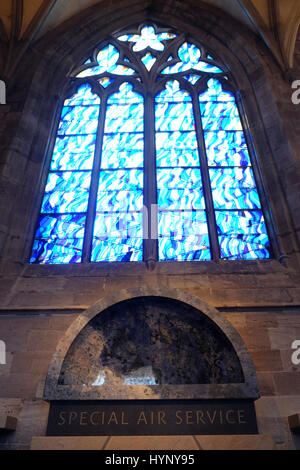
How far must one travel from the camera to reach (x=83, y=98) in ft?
24.1

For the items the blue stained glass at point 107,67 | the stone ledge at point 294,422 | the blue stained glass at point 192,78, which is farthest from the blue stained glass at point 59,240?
the blue stained glass at point 192,78

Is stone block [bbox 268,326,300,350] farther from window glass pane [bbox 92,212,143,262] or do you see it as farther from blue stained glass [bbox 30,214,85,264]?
blue stained glass [bbox 30,214,85,264]

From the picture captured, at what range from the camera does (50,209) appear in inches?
229

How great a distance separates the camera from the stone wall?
4055 mm

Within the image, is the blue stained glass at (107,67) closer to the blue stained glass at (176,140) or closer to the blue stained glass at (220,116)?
the blue stained glass at (220,116)

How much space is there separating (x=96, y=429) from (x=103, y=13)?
311 inches

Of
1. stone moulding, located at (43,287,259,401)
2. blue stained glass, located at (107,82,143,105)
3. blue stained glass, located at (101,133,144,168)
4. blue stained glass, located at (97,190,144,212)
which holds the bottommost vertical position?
stone moulding, located at (43,287,259,401)

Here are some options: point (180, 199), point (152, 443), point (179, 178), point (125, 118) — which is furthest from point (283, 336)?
point (125, 118)

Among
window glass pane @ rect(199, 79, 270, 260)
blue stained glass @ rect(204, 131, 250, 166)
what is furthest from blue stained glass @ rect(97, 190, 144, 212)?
blue stained glass @ rect(204, 131, 250, 166)

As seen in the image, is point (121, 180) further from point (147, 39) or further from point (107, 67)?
point (147, 39)

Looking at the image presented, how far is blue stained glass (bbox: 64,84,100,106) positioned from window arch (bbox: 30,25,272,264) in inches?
0.8

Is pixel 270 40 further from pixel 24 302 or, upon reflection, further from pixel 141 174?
pixel 24 302

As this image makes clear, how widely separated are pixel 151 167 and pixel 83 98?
7.77 ft
